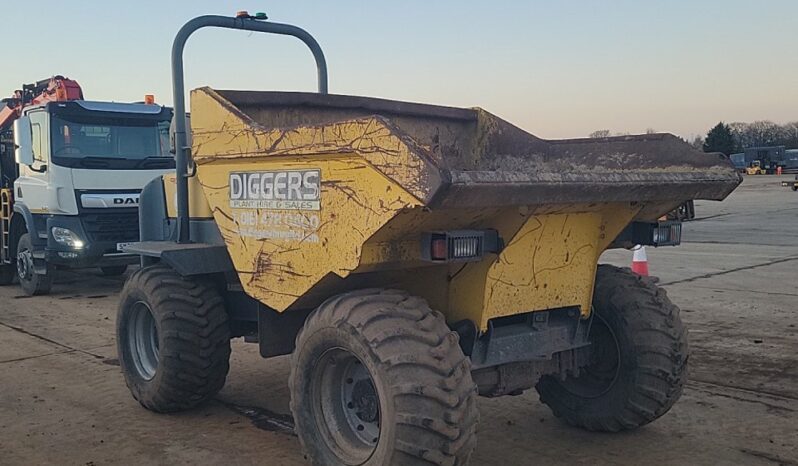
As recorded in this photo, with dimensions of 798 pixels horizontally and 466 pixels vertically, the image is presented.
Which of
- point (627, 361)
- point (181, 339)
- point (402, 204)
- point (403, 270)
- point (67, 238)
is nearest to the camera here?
point (402, 204)

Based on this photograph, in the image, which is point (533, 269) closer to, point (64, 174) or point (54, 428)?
point (54, 428)

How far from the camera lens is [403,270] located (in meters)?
4.05

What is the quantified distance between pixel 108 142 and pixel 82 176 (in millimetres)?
572

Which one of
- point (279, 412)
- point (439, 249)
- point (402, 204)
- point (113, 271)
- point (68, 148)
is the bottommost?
point (279, 412)

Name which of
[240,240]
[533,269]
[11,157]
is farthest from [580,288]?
[11,157]

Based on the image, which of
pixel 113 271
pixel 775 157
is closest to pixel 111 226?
pixel 113 271

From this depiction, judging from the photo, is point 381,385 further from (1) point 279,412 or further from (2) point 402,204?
(1) point 279,412

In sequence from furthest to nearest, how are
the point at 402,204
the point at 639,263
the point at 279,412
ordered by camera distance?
the point at 639,263 < the point at 279,412 < the point at 402,204

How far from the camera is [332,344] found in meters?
3.71

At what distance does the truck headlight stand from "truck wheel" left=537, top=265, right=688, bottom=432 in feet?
24.3

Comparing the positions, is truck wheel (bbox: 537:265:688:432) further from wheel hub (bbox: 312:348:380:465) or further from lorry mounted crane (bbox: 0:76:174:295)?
lorry mounted crane (bbox: 0:76:174:295)

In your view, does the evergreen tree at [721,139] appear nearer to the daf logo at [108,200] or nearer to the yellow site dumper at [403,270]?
the daf logo at [108,200]

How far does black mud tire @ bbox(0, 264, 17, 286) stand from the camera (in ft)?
39.6

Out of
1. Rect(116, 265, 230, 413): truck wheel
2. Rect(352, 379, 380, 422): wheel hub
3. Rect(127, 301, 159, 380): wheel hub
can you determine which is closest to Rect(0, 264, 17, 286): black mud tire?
Rect(127, 301, 159, 380): wheel hub
